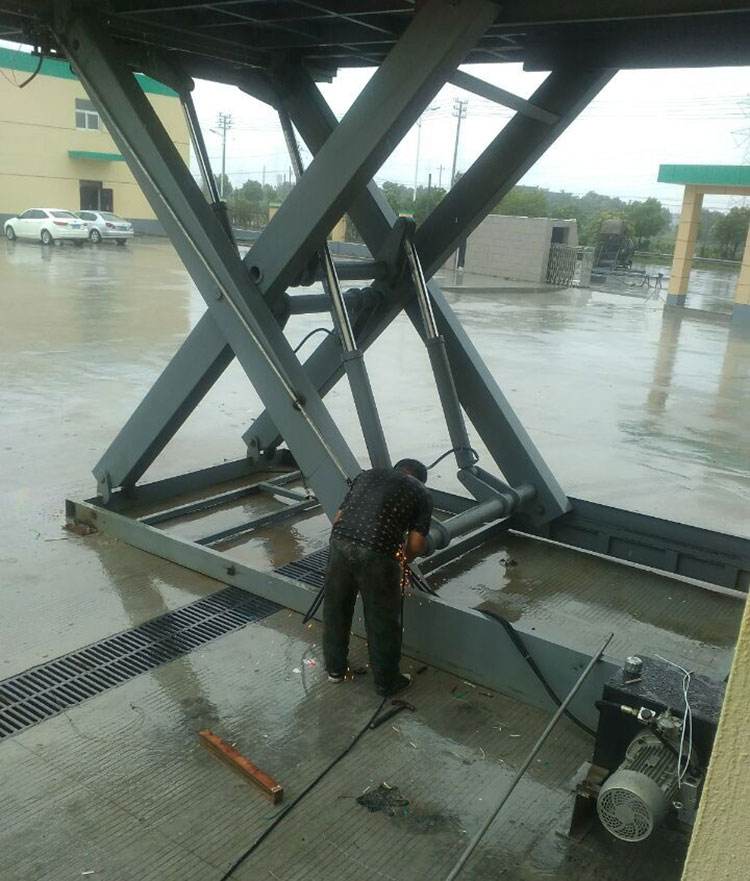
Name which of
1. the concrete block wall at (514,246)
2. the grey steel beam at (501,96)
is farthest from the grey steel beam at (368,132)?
the concrete block wall at (514,246)

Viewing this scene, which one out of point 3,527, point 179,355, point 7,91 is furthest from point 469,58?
point 7,91

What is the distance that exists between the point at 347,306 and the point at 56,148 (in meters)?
33.6

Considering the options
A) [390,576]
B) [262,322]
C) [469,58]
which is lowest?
[390,576]

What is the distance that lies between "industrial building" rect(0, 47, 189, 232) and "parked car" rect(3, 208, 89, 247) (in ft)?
13.8

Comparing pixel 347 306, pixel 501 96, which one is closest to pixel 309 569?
pixel 347 306

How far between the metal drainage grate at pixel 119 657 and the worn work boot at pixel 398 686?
96 cm

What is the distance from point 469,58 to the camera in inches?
207

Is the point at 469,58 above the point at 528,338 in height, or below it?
above

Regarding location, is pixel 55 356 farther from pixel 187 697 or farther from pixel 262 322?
pixel 187 697

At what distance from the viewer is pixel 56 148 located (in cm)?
3400

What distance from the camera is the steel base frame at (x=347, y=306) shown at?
3861 millimetres

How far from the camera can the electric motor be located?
2.53m

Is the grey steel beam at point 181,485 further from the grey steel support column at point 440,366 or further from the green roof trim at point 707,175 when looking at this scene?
the green roof trim at point 707,175

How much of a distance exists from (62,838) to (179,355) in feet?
9.45
